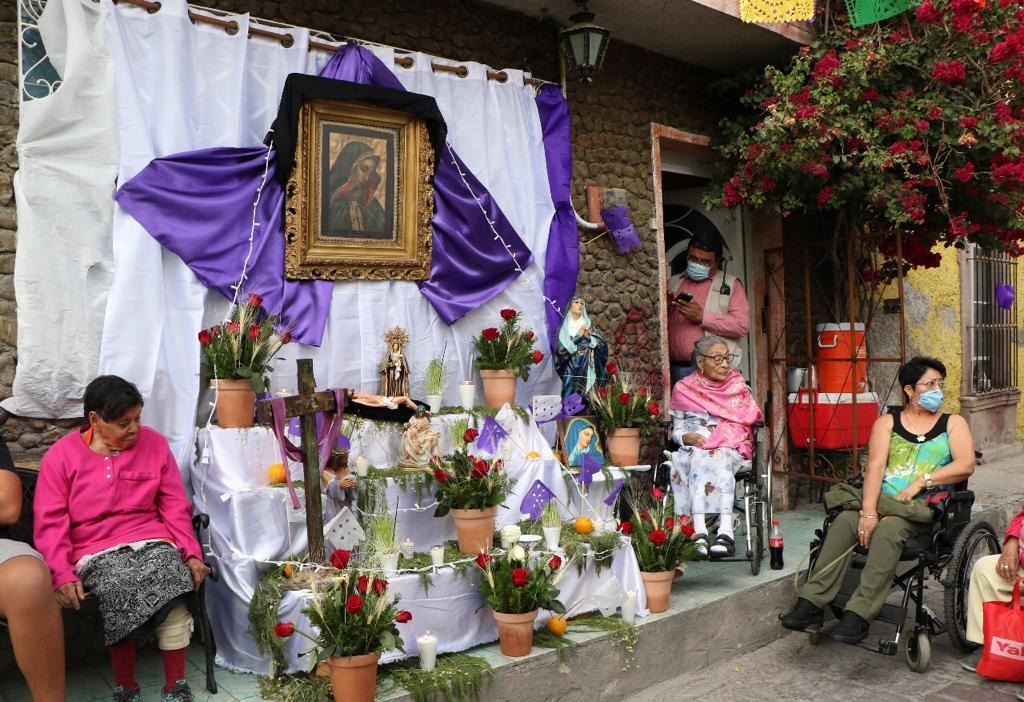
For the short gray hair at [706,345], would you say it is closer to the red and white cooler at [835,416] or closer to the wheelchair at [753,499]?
the wheelchair at [753,499]

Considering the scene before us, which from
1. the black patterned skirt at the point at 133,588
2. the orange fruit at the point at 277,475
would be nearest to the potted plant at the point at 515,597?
the orange fruit at the point at 277,475

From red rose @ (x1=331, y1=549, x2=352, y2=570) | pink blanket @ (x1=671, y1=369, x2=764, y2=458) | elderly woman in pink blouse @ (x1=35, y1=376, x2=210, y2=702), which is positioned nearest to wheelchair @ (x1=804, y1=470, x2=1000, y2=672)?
pink blanket @ (x1=671, y1=369, x2=764, y2=458)

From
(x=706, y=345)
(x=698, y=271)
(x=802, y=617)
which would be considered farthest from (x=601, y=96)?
(x=802, y=617)

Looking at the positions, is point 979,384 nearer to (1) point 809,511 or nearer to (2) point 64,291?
(1) point 809,511

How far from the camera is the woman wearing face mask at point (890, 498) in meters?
4.75

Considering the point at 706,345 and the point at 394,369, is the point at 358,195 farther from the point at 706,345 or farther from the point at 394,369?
the point at 706,345

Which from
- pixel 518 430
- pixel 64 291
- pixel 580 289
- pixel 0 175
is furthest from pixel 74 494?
pixel 580 289

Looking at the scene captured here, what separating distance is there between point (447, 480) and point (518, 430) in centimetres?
103

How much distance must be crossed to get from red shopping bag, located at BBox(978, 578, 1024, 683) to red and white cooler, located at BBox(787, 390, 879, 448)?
321 centimetres

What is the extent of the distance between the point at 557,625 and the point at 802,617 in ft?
4.65

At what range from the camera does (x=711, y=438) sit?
598 cm

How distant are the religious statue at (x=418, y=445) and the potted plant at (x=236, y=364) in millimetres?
827

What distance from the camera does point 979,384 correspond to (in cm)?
1112

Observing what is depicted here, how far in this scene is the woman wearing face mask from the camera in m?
4.75
